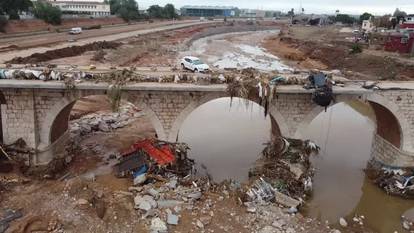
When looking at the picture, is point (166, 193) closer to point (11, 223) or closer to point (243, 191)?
point (243, 191)

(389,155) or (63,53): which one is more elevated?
(63,53)

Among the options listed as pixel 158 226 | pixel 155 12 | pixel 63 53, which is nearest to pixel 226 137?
pixel 158 226

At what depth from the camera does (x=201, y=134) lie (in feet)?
75.2

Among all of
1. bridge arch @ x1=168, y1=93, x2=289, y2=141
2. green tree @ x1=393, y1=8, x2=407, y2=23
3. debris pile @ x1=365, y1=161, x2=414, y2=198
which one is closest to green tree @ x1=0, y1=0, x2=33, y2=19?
bridge arch @ x1=168, y1=93, x2=289, y2=141

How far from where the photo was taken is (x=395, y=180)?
16984mm

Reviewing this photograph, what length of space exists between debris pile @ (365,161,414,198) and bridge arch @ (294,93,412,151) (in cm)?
110

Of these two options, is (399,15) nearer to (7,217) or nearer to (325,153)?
(325,153)

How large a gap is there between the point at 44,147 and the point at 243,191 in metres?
8.60

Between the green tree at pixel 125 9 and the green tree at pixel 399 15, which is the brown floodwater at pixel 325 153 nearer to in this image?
the green tree at pixel 399 15

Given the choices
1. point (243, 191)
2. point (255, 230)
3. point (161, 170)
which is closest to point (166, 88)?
→ point (161, 170)

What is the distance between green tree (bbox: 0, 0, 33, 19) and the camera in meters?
49.4

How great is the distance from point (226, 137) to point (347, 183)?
7.47 meters

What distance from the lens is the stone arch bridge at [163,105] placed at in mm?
15672

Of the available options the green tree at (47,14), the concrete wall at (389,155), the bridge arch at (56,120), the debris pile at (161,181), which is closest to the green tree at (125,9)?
the green tree at (47,14)
